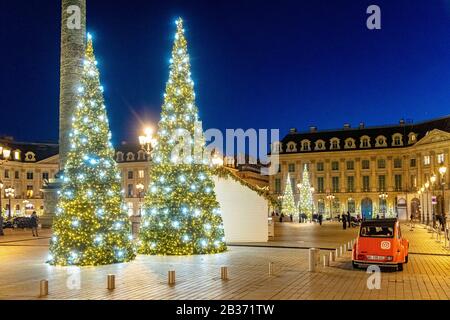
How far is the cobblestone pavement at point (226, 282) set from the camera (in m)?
12.5

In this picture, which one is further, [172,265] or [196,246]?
[196,246]

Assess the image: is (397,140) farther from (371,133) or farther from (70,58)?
(70,58)

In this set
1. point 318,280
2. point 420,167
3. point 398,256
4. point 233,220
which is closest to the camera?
point 318,280

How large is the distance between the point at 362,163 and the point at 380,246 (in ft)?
266

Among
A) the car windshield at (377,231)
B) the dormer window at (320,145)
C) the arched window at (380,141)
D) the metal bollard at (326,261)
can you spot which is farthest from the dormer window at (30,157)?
the car windshield at (377,231)

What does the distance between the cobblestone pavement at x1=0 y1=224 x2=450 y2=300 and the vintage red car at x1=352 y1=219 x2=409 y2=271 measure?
49 centimetres

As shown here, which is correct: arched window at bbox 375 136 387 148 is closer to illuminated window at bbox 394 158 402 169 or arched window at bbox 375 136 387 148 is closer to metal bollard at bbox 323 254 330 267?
illuminated window at bbox 394 158 402 169

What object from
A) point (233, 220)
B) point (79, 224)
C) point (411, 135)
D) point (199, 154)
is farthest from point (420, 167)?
point (79, 224)

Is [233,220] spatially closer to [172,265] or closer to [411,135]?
[172,265]

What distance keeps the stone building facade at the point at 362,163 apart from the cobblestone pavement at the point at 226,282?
236ft

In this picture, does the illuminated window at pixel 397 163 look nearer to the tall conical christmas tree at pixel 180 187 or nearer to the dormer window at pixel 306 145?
the dormer window at pixel 306 145

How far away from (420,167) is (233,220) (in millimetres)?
67776

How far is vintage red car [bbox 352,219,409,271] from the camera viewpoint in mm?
17031
